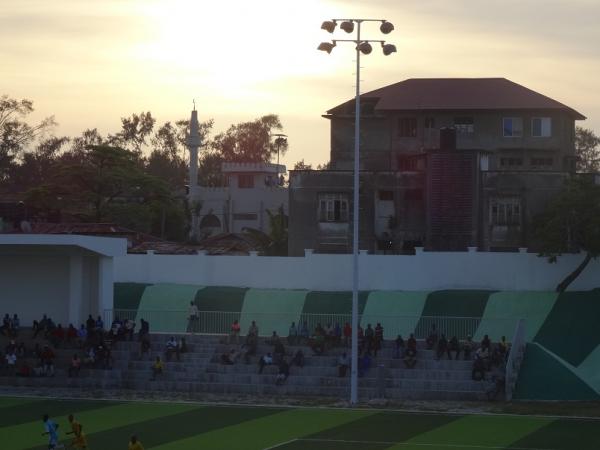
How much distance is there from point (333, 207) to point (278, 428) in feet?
108

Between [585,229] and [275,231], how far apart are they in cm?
2375

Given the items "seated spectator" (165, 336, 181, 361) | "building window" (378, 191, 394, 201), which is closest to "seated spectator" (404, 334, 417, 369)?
"seated spectator" (165, 336, 181, 361)

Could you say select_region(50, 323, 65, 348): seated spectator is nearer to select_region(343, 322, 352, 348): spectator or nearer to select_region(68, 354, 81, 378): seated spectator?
select_region(68, 354, 81, 378): seated spectator

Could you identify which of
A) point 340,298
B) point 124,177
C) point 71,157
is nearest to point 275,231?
point 124,177

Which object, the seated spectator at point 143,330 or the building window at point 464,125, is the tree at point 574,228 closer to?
the seated spectator at point 143,330

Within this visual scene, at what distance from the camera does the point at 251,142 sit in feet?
442

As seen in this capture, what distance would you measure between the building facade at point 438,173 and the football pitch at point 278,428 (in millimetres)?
27579

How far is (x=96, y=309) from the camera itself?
51906 millimetres

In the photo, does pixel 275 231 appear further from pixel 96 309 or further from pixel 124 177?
pixel 96 309

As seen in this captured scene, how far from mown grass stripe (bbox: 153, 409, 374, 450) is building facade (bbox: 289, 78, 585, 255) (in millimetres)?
27993

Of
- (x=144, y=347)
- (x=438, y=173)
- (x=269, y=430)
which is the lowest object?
(x=269, y=430)

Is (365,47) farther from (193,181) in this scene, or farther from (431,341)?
(193,181)

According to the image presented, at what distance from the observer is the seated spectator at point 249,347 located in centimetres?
4634

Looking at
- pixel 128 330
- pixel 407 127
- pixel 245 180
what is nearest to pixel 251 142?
pixel 245 180
